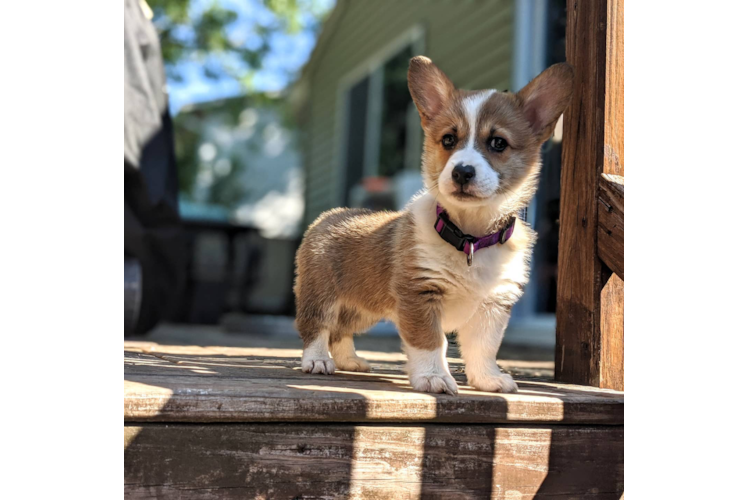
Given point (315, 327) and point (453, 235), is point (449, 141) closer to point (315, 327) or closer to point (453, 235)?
point (453, 235)

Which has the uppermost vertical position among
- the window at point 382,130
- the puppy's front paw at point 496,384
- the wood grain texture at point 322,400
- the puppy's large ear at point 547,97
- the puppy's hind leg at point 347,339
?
the window at point 382,130

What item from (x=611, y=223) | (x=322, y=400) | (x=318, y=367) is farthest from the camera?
(x=318, y=367)

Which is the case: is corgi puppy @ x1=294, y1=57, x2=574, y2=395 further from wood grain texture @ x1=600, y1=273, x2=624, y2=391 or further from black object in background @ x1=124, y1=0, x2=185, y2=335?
black object in background @ x1=124, y1=0, x2=185, y2=335

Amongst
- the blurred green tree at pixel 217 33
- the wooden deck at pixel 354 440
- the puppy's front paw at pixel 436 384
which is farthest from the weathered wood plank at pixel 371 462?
the blurred green tree at pixel 217 33

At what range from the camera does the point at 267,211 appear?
23562 millimetres

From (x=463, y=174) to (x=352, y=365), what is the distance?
106 cm

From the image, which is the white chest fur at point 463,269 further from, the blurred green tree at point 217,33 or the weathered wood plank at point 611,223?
the blurred green tree at point 217,33

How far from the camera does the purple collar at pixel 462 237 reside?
2496 mm

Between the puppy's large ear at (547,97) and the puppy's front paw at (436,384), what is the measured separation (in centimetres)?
103

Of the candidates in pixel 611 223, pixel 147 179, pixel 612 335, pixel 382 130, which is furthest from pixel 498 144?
pixel 382 130

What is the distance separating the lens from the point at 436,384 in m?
2.30

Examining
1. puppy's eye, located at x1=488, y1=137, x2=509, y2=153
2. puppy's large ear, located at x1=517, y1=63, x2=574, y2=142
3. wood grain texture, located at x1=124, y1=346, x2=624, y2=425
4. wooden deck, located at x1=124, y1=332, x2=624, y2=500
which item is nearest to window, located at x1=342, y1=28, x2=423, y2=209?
puppy's large ear, located at x1=517, y1=63, x2=574, y2=142
